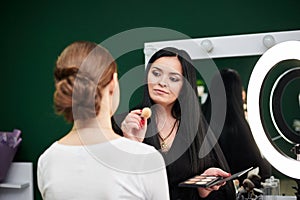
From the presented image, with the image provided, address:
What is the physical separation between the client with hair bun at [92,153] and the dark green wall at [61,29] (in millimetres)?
690

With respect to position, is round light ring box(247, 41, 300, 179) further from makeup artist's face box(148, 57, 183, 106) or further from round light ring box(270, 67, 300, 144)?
makeup artist's face box(148, 57, 183, 106)

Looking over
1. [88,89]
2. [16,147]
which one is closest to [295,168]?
[88,89]

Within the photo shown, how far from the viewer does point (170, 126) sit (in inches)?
64.3

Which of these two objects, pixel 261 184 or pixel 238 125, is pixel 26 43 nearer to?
pixel 238 125

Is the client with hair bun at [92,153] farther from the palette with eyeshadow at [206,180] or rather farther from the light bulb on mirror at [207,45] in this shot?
the light bulb on mirror at [207,45]

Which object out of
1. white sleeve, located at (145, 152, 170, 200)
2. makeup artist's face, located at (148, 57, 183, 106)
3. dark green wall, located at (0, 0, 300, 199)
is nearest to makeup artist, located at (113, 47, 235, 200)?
makeup artist's face, located at (148, 57, 183, 106)

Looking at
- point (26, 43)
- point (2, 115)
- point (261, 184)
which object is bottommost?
point (261, 184)

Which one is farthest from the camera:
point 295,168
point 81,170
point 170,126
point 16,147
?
point 16,147

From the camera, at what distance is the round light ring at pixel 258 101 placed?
1518 millimetres

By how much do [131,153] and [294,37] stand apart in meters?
0.83

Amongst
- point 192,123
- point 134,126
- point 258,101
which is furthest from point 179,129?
point 258,101

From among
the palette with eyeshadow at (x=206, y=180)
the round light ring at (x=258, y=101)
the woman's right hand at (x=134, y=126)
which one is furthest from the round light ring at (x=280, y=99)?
the woman's right hand at (x=134, y=126)

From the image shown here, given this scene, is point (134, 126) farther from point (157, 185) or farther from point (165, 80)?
point (157, 185)

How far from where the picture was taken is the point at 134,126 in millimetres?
1635
